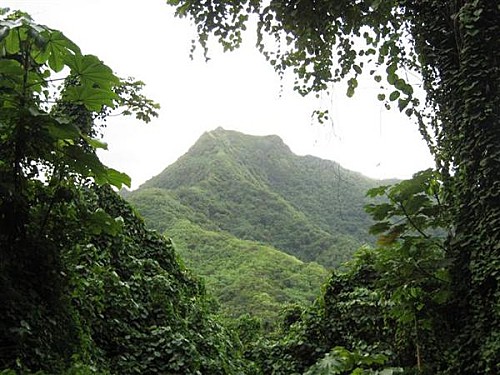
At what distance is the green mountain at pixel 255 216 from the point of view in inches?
778

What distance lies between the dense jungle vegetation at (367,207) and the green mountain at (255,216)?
11732 millimetres

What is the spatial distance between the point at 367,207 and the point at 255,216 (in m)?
29.5

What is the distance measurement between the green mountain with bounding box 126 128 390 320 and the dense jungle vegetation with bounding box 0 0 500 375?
1173cm

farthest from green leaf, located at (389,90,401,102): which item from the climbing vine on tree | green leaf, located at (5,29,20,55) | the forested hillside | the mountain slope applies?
the forested hillside

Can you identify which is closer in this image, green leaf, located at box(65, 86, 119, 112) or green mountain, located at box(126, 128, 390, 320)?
green leaf, located at box(65, 86, 119, 112)

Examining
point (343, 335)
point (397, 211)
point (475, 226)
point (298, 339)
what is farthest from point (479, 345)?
point (298, 339)

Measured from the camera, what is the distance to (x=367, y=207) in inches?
125

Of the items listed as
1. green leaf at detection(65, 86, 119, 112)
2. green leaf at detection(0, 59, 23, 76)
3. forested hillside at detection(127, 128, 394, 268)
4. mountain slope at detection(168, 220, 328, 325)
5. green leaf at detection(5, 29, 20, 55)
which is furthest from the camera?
forested hillside at detection(127, 128, 394, 268)

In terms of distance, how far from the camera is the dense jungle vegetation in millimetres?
2219

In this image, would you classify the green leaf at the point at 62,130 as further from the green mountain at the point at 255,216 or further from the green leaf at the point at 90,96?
the green mountain at the point at 255,216

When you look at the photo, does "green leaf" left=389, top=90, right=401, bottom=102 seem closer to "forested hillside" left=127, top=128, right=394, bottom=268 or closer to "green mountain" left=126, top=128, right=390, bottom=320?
"green mountain" left=126, top=128, right=390, bottom=320

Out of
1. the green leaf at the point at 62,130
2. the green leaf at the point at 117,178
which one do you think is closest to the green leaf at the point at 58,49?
the green leaf at the point at 62,130

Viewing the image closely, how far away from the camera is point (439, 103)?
3.46m

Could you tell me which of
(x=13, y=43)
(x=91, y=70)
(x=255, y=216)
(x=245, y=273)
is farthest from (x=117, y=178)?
(x=255, y=216)
